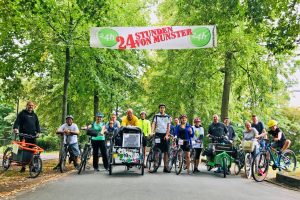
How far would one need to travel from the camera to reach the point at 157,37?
17.5 m

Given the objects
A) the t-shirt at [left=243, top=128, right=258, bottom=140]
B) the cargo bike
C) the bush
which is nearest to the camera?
the cargo bike

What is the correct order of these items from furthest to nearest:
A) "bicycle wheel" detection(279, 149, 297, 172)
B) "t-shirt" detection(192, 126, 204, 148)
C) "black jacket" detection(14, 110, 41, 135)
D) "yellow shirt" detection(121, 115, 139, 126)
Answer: "t-shirt" detection(192, 126, 204, 148) < "bicycle wheel" detection(279, 149, 297, 172) < "yellow shirt" detection(121, 115, 139, 126) < "black jacket" detection(14, 110, 41, 135)

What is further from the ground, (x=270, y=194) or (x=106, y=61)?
(x=106, y=61)

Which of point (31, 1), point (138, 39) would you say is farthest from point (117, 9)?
point (31, 1)

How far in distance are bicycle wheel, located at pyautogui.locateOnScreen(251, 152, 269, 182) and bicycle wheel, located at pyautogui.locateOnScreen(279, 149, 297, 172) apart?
2.89 meters

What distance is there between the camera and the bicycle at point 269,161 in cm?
1360

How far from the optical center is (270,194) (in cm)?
1050

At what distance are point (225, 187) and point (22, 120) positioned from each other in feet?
22.0

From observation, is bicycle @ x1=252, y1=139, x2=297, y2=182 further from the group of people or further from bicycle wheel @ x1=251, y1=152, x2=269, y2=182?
the group of people

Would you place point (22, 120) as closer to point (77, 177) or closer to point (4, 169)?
point (4, 169)

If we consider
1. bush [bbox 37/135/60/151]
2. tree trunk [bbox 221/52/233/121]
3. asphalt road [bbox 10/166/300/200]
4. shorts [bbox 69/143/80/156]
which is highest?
tree trunk [bbox 221/52/233/121]

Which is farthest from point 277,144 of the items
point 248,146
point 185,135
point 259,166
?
point 185,135

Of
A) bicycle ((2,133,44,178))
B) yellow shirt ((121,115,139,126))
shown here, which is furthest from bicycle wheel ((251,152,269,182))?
bicycle ((2,133,44,178))

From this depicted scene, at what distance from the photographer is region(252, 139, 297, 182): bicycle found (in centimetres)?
1360
